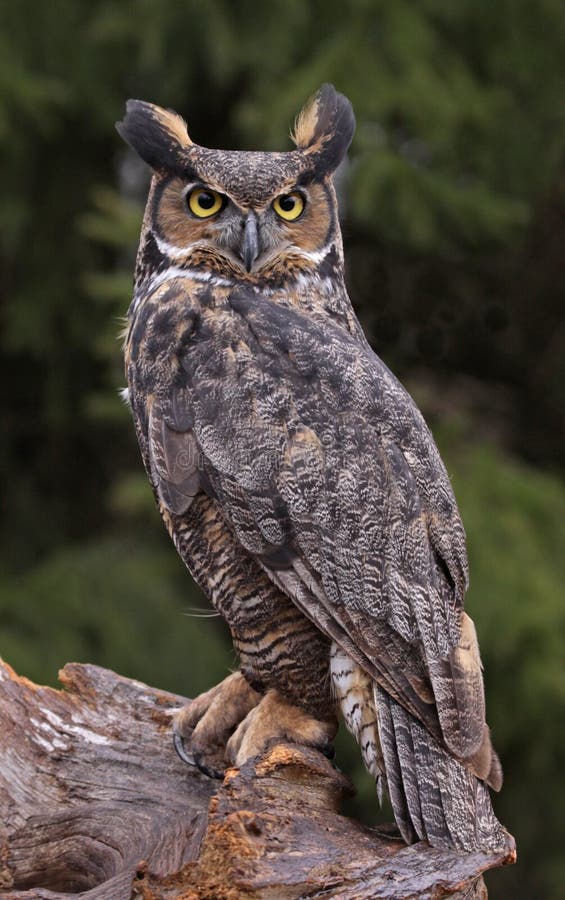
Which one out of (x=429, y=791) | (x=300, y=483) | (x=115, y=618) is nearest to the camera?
(x=429, y=791)

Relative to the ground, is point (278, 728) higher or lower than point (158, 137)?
lower

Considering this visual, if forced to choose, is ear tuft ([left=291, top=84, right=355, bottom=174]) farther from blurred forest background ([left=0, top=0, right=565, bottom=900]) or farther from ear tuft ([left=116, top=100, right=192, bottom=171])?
blurred forest background ([left=0, top=0, right=565, bottom=900])

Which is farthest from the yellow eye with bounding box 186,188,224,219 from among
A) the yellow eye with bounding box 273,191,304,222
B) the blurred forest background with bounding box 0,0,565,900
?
the blurred forest background with bounding box 0,0,565,900

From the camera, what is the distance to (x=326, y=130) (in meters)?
3.14

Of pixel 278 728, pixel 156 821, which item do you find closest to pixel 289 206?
pixel 278 728

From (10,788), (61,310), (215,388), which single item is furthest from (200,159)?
(61,310)

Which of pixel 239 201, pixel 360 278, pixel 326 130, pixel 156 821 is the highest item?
pixel 360 278

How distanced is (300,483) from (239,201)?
668mm

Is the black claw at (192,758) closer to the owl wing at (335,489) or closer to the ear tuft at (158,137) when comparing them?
the owl wing at (335,489)

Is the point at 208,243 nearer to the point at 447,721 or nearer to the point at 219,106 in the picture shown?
the point at 447,721

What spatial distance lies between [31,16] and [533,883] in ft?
16.0

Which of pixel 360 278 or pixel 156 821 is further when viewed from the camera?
pixel 360 278

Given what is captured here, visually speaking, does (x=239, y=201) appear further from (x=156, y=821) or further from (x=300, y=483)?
(x=156, y=821)

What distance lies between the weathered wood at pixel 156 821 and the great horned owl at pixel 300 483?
0.13 meters
